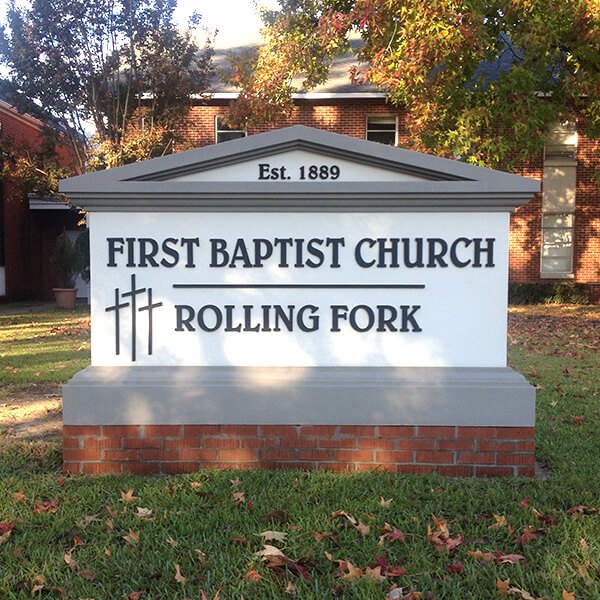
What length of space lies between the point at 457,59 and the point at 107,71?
726 centimetres

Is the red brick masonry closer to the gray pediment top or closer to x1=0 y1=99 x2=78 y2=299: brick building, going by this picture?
the gray pediment top

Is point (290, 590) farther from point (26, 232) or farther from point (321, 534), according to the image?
point (26, 232)

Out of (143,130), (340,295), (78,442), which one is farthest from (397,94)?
(78,442)

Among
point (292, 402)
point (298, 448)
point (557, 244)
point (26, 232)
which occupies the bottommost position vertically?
point (298, 448)

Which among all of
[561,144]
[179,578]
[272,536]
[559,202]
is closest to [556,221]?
[559,202]

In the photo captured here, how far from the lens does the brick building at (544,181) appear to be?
59.4ft

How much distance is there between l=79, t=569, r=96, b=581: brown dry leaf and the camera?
2646 millimetres

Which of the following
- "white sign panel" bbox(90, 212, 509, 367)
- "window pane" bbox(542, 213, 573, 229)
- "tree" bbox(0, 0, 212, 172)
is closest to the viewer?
"white sign panel" bbox(90, 212, 509, 367)

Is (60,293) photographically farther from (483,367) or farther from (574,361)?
(483,367)

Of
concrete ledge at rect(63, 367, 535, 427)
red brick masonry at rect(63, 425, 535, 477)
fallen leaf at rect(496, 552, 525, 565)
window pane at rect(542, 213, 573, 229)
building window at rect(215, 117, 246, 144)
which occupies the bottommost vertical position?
fallen leaf at rect(496, 552, 525, 565)

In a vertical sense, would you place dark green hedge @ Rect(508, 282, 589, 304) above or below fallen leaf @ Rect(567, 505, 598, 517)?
above

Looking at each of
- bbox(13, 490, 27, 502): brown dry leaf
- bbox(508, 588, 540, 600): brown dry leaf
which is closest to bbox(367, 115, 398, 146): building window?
bbox(13, 490, 27, 502): brown dry leaf

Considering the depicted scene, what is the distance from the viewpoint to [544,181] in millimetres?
18375

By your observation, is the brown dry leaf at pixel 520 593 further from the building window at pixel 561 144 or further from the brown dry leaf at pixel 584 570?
the building window at pixel 561 144
